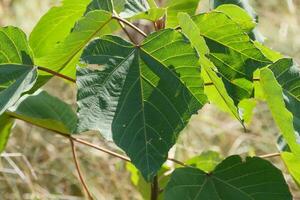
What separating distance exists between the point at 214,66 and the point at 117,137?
7.6 inches

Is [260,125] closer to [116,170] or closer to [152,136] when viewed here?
[116,170]

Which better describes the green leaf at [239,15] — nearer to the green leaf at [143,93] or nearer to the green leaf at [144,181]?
the green leaf at [143,93]

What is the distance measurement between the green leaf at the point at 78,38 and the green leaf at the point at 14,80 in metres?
0.04

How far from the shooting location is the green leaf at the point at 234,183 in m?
1.23

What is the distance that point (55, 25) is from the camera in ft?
4.67

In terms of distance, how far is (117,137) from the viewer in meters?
1.05

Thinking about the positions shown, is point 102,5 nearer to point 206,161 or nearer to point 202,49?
point 202,49

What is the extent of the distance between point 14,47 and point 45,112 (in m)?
0.28

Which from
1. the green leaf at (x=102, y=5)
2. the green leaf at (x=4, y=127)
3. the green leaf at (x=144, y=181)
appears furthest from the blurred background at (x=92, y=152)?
the green leaf at (x=102, y=5)

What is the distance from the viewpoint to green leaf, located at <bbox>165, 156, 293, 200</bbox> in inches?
48.6

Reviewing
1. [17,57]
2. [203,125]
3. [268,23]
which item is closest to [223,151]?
[203,125]

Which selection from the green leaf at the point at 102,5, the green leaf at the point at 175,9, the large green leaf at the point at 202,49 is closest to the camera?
the large green leaf at the point at 202,49

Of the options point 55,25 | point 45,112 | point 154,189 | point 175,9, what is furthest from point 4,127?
point 175,9

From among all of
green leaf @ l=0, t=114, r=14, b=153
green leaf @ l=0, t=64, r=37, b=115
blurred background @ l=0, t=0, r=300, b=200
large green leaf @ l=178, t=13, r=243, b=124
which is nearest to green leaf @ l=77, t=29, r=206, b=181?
large green leaf @ l=178, t=13, r=243, b=124
